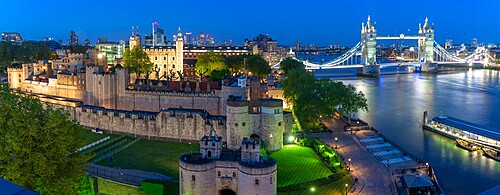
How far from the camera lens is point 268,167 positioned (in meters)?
14.7

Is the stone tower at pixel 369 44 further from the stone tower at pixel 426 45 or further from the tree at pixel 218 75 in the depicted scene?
the tree at pixel 218 75

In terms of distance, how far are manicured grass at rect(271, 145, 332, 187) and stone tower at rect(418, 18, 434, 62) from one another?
88.5 m

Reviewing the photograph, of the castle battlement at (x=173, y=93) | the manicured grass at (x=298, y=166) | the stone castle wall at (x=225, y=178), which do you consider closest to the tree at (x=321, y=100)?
the castle battlement at (x=173, y=93)

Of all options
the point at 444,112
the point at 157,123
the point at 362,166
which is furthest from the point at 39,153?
the point at 444,112

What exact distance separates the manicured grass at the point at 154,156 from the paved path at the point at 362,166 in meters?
6.96

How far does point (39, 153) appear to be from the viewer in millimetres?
12859

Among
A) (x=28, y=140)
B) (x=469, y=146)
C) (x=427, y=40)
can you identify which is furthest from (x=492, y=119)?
(x=427, y=40)

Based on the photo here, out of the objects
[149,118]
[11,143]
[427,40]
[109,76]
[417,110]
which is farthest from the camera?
[427,40]

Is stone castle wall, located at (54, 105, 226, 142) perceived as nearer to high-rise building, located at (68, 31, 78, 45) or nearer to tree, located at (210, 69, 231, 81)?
tree, located at (210, 69, 231, 81)

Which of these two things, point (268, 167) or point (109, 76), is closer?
point (268, 167)

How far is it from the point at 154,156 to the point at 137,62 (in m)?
20.1

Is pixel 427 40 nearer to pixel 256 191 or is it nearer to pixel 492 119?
pixel 492 119

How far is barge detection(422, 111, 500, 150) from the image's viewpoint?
2645 cm

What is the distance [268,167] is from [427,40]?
10579 cm
